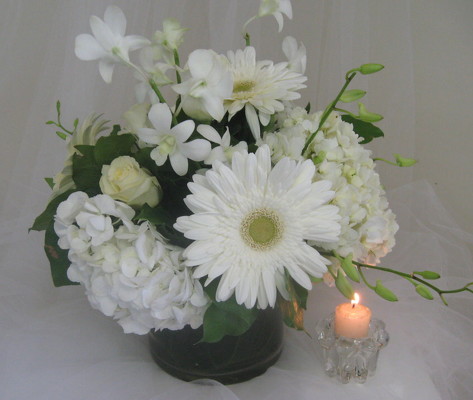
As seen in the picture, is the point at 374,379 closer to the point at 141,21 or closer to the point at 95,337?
the point at 95,337

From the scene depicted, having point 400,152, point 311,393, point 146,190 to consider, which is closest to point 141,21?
point 146,190

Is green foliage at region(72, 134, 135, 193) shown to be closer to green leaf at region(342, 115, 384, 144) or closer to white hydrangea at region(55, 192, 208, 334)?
white hydrangea at region(55, 192, 208, 334)

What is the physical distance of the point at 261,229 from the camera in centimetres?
59

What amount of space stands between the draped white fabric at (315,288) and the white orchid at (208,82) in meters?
0.27

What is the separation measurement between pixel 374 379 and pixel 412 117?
1.27 ft

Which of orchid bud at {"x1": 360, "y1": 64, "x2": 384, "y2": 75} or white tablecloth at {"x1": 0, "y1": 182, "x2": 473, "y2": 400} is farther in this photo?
white tablecloth at {"x1": 0, "y1": 182, "x2": 473, "y2": 400}

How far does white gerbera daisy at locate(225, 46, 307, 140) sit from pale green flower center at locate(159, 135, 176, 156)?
0.24 feet

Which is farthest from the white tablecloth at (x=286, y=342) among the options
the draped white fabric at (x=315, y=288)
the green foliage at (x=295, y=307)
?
the green foliage at (x=295, y=307)

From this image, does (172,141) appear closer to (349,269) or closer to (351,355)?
(349,269)

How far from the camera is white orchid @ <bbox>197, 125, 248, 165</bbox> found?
59 centimetres

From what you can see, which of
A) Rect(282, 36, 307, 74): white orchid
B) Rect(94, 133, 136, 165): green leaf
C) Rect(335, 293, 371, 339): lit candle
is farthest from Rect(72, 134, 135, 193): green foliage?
Rect(335, 293, 371, 339): lit candle

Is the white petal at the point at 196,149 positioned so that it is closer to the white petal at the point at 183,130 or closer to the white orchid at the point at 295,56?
the white petal at the point at 183,130

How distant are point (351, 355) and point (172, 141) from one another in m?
0.35

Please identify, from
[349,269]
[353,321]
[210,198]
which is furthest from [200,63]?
[353,321]
